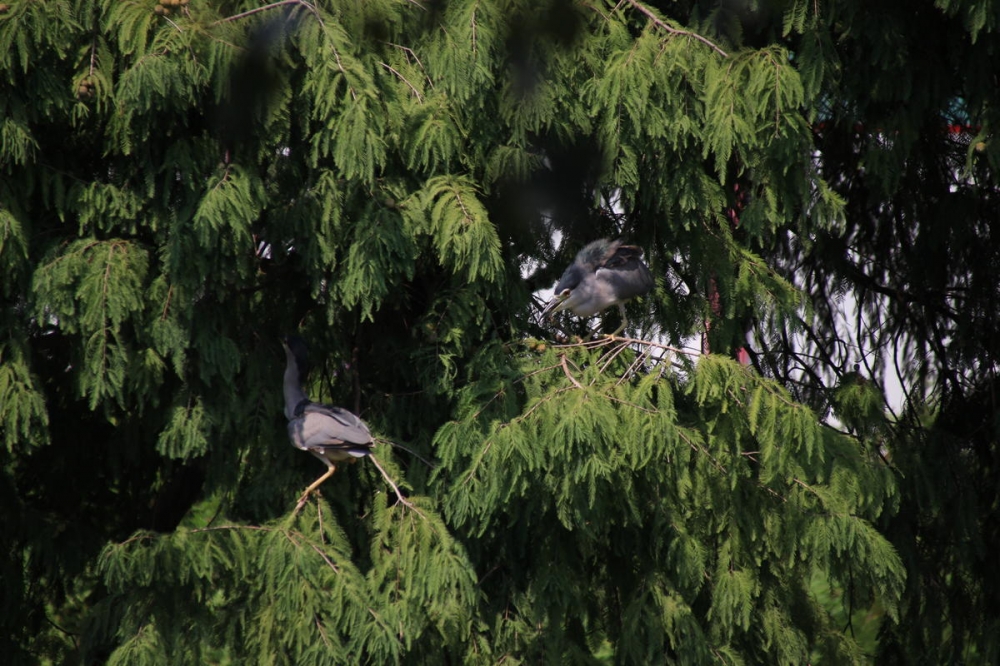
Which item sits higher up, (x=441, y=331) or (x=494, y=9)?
(x=494, y=9)

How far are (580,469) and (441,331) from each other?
0.99 m

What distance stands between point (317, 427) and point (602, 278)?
1304mm

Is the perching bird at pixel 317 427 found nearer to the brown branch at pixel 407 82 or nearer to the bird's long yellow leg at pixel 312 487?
the bird's long yellow leg at pixel 312 487

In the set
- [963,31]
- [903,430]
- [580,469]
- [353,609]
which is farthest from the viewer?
[903,430]

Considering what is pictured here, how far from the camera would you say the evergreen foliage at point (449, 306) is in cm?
460

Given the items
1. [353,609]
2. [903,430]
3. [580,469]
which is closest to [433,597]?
[353,609]

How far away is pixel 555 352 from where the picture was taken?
502 cm

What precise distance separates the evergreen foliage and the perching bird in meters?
0.23

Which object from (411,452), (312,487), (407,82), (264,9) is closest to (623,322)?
(411,452)

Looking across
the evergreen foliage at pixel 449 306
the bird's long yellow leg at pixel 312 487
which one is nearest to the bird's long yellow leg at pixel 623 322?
the evergreen foliage at pixel 449 306

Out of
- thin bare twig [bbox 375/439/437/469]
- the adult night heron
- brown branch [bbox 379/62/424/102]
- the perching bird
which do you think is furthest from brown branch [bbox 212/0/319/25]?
thin bare twig [bbox 375/439/437/469]

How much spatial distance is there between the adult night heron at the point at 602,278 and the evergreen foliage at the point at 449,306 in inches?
7.3

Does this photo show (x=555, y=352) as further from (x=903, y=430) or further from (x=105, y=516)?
(x=105, y=516)

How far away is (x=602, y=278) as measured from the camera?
5059 millimetres
